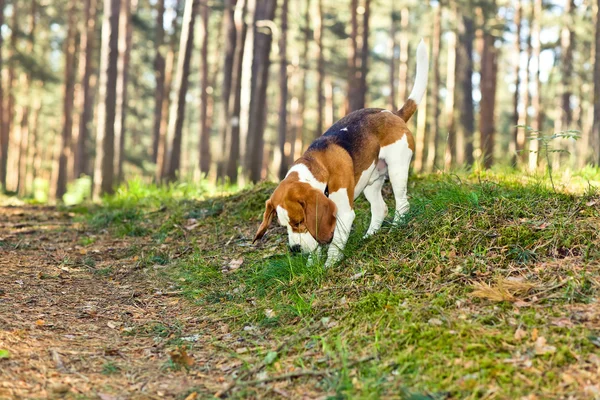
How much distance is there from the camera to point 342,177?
212 inches

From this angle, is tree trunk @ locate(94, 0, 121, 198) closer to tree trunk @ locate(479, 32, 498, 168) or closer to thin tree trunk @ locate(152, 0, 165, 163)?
tree trunk @ locate(479, 32, 498, 168)

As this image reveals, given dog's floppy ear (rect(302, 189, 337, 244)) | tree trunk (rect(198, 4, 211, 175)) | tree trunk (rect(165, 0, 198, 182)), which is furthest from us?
tree trunk (rect(198, 4, 211, 175))

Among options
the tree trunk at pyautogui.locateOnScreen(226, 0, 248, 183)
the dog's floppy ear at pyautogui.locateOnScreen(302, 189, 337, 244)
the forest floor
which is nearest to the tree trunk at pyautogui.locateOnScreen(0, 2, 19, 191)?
the tree trunk at pyautogui.locateOnScreen(226, 0, 248, 183)

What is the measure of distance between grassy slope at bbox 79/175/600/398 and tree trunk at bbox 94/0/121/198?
26.4 ft

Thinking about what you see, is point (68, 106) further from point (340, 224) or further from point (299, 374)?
point (299, 374)

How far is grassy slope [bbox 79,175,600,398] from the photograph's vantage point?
3246 mm

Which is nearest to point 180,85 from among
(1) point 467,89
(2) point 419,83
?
(2) point 419,83

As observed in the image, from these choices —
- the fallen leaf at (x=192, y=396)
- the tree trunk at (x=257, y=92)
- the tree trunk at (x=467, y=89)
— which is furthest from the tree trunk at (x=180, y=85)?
the tree trunk at (x=467, y=89)

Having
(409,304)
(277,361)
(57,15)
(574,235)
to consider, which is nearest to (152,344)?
(277,361)

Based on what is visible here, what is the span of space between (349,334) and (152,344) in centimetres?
155

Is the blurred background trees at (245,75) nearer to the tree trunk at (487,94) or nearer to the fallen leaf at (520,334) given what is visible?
the tree trunk at (487,94)

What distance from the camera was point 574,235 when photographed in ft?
14.8

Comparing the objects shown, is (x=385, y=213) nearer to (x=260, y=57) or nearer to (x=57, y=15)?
(x=260, y=57)

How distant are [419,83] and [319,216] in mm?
2496
